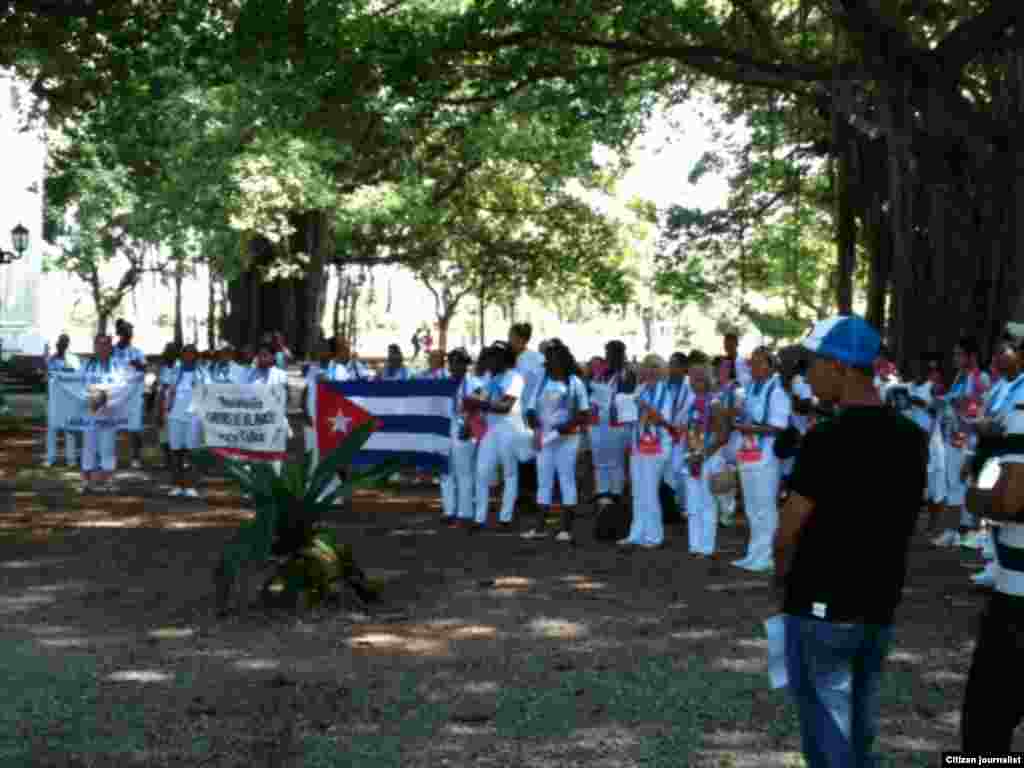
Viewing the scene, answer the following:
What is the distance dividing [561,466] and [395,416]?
8.51ft

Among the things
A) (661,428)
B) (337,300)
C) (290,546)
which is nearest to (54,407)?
(661,428)

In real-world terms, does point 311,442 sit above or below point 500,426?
below

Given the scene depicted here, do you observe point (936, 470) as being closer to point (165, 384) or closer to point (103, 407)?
point (103, 407)

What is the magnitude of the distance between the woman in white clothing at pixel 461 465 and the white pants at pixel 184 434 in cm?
328

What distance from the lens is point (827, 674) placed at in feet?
13.1

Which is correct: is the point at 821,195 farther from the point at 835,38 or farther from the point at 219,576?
the point at 219,576

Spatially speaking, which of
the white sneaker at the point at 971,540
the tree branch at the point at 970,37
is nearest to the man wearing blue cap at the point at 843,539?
the white sneaker at the point at 971,540

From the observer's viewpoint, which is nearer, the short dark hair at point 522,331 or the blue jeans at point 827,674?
the blue jeans at point 827,674

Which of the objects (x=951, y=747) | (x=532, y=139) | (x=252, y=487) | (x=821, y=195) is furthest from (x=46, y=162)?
(x=951, y=747)

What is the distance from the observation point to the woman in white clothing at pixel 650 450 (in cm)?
1218

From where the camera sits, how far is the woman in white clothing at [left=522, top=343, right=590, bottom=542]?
12.2m

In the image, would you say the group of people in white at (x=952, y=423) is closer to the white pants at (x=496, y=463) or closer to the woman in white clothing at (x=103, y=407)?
the white pants at (x=496, y=463)

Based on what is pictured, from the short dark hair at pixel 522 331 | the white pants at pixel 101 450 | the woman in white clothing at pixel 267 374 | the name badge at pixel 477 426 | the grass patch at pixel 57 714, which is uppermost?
the short dark hair at pixel 522 331

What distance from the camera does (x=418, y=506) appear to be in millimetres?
15461
